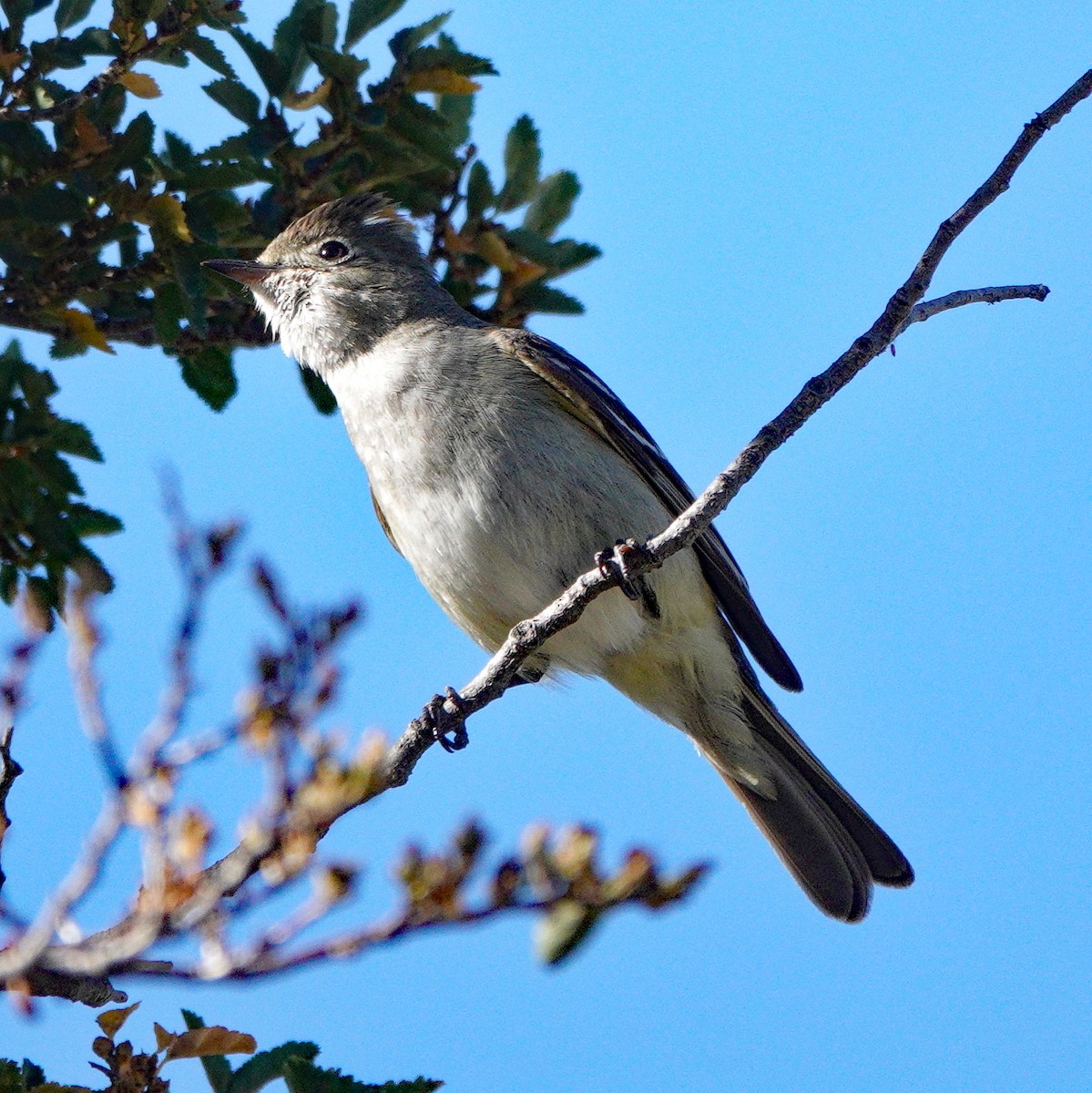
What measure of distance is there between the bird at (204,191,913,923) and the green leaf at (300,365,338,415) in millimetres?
52

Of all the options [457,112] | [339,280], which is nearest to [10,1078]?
[457,112]

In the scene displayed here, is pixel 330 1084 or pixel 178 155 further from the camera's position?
pixel 178 155

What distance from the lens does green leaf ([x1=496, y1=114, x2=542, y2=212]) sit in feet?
15.1

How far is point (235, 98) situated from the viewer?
4312mm

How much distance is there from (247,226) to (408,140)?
0.61 metres

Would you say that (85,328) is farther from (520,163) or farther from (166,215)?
(520,163)

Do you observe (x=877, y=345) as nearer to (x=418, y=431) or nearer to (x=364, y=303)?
(x=418, y=431)

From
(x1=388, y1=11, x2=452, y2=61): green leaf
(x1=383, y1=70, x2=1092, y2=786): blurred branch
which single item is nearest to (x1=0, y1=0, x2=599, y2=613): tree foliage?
(x1=388, y1=11, x2=452, y2=61): green leaf

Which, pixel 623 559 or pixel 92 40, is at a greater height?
pixel 92 40

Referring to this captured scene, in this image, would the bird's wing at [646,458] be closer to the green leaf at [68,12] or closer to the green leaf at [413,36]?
the green leaf at [413,36]

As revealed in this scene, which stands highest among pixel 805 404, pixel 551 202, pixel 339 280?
pixel 339 280

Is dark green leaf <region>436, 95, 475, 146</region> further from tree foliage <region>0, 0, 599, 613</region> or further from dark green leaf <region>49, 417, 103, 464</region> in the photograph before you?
dark green leaf <region>49, 417, 103, 464</region>

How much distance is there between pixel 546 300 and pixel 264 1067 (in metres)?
2.75

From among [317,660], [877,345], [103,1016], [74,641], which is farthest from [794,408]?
[103,1016]
